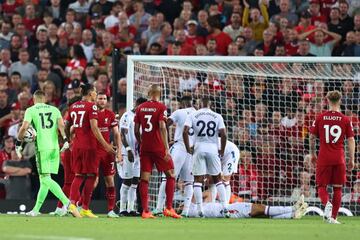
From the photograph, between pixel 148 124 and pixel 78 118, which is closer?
pixel 78 118

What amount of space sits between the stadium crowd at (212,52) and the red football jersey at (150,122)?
3.40m

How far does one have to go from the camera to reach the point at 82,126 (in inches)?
768

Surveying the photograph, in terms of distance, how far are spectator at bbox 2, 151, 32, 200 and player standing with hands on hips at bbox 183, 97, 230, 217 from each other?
364 cm

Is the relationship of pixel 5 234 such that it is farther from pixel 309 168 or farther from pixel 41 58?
pixel 41 58

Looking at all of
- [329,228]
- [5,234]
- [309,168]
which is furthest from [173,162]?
[5,234]

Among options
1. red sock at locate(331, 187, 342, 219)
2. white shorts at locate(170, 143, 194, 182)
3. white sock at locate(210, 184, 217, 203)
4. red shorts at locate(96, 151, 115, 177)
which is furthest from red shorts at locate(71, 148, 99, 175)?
Answer: red sock at locate(331, 187, 342, 219)

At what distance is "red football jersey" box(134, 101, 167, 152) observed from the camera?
1970 cm

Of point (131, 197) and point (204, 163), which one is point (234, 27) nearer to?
point (204, 163)

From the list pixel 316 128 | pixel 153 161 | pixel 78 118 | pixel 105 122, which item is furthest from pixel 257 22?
pixel 78 118

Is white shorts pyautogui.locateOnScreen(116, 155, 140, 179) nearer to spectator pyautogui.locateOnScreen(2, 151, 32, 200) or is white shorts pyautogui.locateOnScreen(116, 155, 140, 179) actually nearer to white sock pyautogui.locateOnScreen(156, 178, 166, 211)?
white sock pyautogui.locateOnScreen(156, 178, 166, 211)

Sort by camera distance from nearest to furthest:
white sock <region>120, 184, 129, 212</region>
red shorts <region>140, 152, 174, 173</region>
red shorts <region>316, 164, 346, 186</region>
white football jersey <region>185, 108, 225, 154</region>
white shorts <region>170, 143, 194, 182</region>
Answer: red shorts <region>316, 164, 346, 186</region>, red shorts <region>140, 152, 174, 173</region>, white football jersey <region>185, 108, 225, 154</region>, white sock <region>120, 184, 129, 212</region>, white shorts <region>170, 143, 194, 182</region>

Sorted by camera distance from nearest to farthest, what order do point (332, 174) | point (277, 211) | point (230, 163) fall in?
1. point (332, 174)
2. point (277, 211)
3. point (230, 163)

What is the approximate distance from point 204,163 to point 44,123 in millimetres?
2894

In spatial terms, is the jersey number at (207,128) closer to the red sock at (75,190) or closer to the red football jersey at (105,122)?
the red football jersey at (105,122)
